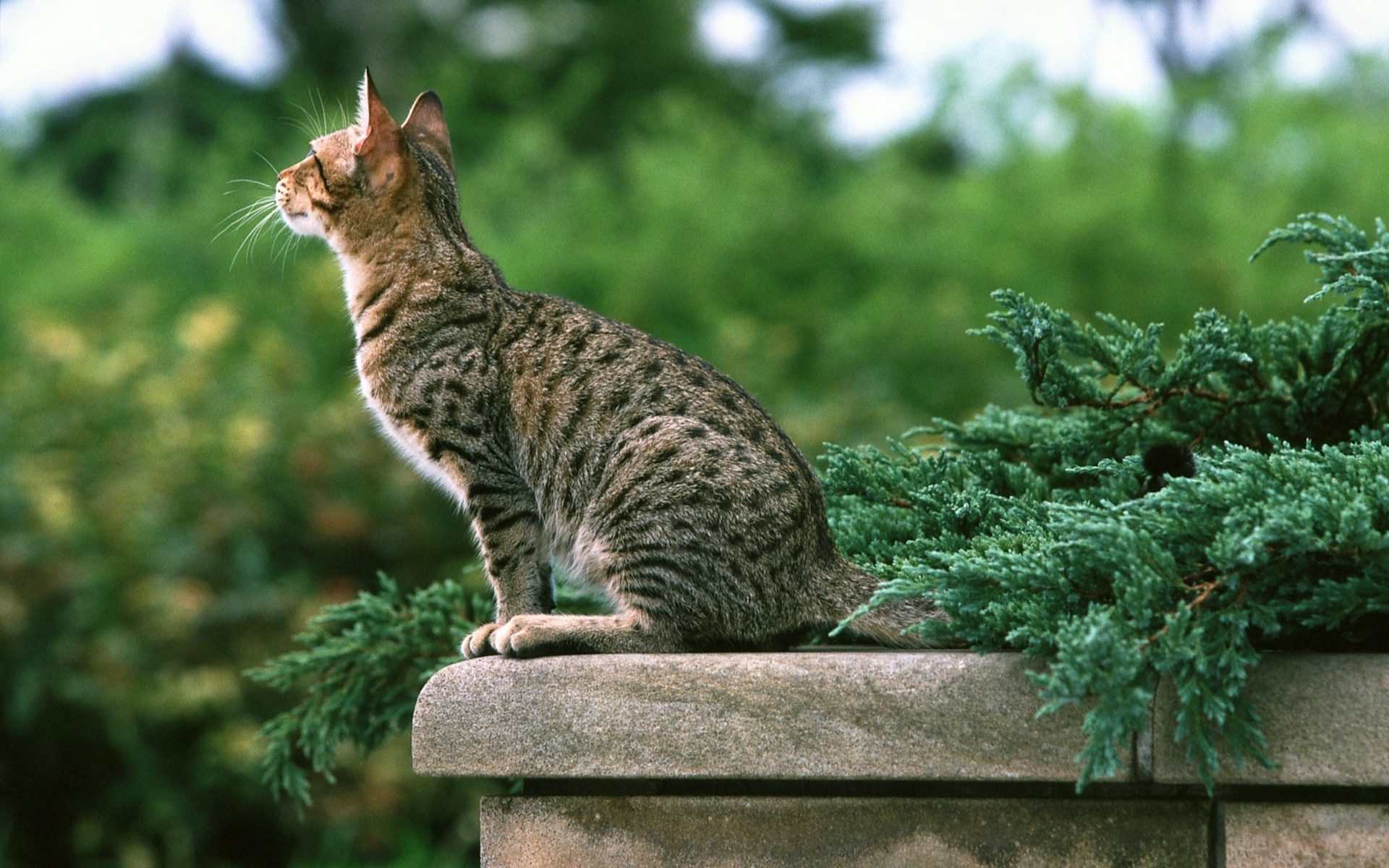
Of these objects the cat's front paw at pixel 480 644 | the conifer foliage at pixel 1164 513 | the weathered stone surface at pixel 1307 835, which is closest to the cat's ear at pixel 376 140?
the cat's front paw at pixel 480 644

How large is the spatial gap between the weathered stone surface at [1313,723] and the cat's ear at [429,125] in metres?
2.33

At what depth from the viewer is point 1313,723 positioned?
1996 millimetres

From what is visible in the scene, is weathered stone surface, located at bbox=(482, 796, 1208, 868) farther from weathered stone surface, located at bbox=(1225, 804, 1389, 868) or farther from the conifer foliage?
the conifer foliage

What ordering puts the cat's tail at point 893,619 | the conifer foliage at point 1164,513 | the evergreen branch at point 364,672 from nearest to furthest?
the conifer foliage at point 1164,513 → the cat's tail at point 893,619 → the evergreen branch at point 364,672

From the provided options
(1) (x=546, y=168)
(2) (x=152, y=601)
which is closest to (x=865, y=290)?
(1) (x=546, y=168)

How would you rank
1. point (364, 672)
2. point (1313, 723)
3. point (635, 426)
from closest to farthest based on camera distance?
1. point (1313, 723)
2. point (635, 426)
3. point (364, 672)

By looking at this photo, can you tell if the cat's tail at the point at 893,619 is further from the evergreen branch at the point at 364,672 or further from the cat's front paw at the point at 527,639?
the evergreen branch at the point at 364,672

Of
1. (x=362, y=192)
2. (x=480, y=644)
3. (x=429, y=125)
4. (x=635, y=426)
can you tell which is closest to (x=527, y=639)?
(x=480, y=644)

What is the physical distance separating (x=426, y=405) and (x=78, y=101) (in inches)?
570

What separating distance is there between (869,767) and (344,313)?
547cm

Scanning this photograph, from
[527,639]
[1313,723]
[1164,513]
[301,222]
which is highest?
[301,222]

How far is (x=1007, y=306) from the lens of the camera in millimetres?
2609

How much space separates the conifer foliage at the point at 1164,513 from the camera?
1.94 m

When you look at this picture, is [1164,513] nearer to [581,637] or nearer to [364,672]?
[581,637]
